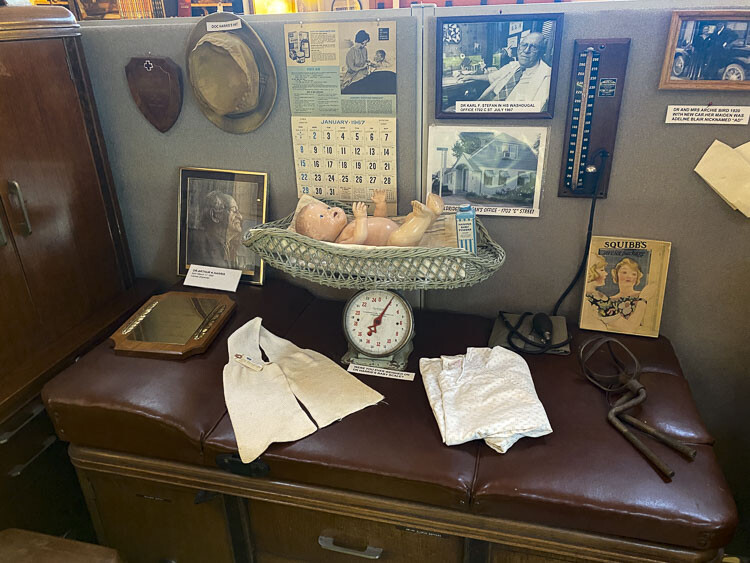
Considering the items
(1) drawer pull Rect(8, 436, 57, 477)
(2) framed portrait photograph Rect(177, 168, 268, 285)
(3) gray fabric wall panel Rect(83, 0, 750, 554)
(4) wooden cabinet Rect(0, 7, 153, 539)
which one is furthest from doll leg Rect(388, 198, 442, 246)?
(1) drawer pull Rect(8, 436, 57, 477)

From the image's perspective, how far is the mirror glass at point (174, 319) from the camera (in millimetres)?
1209

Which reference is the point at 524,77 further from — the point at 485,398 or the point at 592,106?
the point at 485,398

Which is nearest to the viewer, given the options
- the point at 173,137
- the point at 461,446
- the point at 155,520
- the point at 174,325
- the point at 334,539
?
the point at 461,446

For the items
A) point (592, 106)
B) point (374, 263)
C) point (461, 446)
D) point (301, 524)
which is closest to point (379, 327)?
point (374, 263)

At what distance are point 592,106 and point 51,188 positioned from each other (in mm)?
1161

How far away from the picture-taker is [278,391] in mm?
1062

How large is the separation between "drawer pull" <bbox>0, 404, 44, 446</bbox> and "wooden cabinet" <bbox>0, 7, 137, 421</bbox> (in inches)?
1.5

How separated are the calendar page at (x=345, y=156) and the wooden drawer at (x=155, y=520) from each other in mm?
715

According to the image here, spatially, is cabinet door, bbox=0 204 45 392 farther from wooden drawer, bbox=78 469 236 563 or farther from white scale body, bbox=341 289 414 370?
white scale body, bbox=341 289 414 370

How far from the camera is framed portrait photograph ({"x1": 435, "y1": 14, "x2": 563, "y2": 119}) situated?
107 centimetres

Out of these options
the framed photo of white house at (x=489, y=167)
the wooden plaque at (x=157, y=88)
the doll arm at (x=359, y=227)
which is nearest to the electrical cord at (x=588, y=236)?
the framed photo of white house at (x=489, y=167)

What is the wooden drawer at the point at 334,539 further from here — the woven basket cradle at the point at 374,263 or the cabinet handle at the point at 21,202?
the cabinet handle at the point at 21,202

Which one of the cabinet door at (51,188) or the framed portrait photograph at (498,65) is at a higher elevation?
the framed portrait photograph at (498,65)

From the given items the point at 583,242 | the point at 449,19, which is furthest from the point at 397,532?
the point at 449,19
